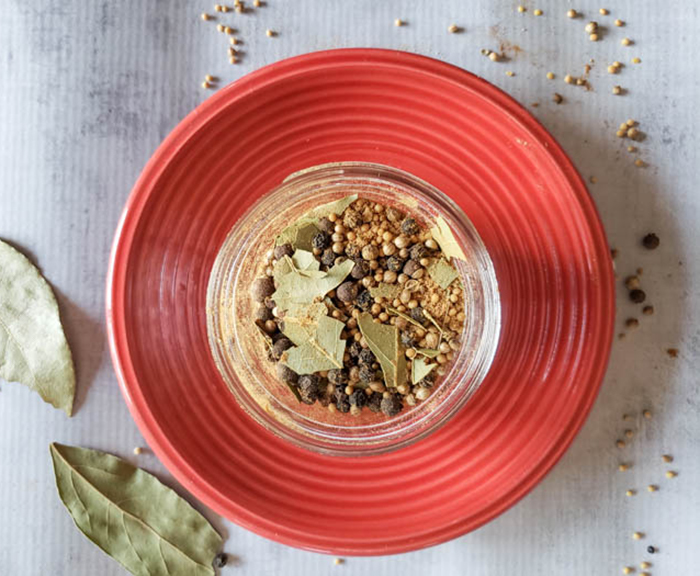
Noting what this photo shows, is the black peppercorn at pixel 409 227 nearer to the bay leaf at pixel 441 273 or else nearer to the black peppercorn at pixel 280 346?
the bay leaf at pixel 441 273

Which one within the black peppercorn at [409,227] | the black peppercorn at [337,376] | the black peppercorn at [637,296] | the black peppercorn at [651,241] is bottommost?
the black peppercorn at [337,376]

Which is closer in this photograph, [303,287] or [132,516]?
[303,287]

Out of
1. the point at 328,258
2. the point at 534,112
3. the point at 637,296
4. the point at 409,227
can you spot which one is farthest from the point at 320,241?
the point at 637,296

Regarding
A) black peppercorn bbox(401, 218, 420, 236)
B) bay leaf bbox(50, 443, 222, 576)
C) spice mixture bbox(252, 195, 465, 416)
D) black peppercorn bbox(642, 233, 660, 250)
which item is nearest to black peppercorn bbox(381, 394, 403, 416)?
spice mixture bbox(252, 195, 465, 416)

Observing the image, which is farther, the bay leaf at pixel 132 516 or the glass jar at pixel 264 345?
the bay leaf at pixel 132 516

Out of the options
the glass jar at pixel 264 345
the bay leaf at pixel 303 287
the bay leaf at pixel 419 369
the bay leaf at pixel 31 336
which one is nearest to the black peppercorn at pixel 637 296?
the glass jar at pixel 264 345

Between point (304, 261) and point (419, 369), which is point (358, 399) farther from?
point (304, 261)
